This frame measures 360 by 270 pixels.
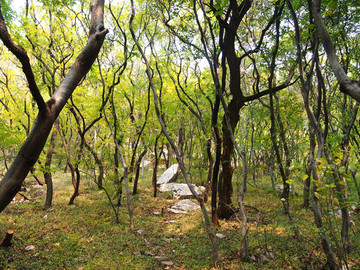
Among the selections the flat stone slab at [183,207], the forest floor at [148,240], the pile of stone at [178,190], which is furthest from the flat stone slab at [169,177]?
the forest floor at [148,240]

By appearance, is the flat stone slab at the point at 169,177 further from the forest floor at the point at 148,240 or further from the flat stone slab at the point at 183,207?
the forest floor at the point at 148,240

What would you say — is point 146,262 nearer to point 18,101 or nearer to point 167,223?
point 167,223

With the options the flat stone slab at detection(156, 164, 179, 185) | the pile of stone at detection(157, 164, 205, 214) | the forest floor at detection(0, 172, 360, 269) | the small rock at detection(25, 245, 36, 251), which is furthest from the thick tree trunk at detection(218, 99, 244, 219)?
the flat stone slab at detection(156, 164, 179, 185)

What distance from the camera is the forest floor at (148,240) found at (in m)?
4.74

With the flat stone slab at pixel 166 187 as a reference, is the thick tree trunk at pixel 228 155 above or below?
above

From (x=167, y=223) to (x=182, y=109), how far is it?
6476 millimetres

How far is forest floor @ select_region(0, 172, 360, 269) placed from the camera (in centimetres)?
474

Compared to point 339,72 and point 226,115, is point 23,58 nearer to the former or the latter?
point 339,72

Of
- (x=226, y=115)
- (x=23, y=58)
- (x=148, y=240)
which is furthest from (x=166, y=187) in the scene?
(x=23, y=58)

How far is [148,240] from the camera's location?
21.5ft

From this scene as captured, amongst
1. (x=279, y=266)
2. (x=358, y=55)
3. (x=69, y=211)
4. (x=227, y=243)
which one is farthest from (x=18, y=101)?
(x=358, y=55)

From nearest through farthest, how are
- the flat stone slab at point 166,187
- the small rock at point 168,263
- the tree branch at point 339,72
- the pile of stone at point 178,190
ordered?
the tree branch at point 339,72 → the small rock at point 168,263 → the pile of stone at point 178,190 → the flat stone slab at point 166,187

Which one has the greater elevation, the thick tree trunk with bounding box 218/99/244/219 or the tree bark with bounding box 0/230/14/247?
the thick tree trunk with bounding box 218/99/244/219

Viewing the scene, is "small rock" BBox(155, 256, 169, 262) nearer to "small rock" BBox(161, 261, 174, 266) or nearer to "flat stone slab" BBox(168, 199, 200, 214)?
"small rock" BBox(161, 261, 174, 266)
